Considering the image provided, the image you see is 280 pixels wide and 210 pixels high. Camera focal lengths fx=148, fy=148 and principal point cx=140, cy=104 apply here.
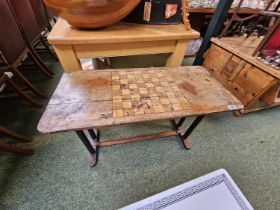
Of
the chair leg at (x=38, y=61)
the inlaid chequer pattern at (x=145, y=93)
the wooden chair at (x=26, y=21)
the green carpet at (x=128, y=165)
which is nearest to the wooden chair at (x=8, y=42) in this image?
the wooden chair at (x=26, y=21)

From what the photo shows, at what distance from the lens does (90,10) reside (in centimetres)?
69

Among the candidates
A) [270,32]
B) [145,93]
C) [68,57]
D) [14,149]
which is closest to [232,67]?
[270,32]

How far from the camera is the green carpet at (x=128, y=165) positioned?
91 cm

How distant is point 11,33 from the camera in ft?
3.66

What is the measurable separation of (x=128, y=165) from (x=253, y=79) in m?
1.25

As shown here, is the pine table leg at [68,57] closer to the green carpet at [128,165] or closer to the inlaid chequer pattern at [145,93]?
the inlaid chequer pattern at [145,93]

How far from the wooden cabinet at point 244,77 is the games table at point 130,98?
2.03ft

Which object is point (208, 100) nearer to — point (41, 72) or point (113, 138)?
point (113, 138)

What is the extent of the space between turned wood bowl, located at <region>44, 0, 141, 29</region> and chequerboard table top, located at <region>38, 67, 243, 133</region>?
26 cm

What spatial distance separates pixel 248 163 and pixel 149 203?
0.88 m

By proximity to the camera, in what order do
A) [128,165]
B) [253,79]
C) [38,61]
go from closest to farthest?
[128,165] → [253,79] → [38,61]

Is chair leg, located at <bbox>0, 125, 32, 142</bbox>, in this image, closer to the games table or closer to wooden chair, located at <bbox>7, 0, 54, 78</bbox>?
the games table

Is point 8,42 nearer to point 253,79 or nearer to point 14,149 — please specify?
point 14,149

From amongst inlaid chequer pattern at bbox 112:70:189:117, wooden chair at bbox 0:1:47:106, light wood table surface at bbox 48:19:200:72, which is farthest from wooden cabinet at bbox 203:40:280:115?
wooden chair at bbox 0:1:47:106
